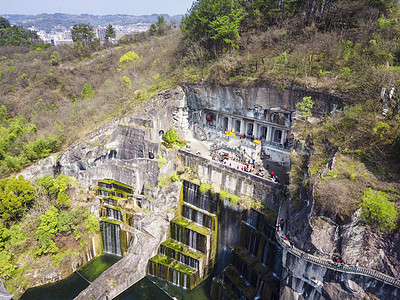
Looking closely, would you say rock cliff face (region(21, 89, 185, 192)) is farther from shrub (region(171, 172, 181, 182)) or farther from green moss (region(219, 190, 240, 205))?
green moss (region(219, 190, 240, 205))

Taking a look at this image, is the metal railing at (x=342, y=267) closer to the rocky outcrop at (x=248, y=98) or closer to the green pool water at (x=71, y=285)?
the rocky outcrop at (x=248, y=98)

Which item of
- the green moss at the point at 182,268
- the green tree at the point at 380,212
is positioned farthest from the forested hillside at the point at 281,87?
the green moss at the point at 182,268

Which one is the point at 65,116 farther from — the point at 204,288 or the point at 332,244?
the point at 332,244

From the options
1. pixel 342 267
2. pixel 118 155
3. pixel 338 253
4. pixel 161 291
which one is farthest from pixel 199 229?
pixel 342 267

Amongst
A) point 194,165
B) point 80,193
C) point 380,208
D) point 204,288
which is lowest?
point 204,288

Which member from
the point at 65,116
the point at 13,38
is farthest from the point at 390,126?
the point at 13,38

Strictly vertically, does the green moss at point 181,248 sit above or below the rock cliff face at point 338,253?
below

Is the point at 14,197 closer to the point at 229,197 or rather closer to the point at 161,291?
the point at 161,291
